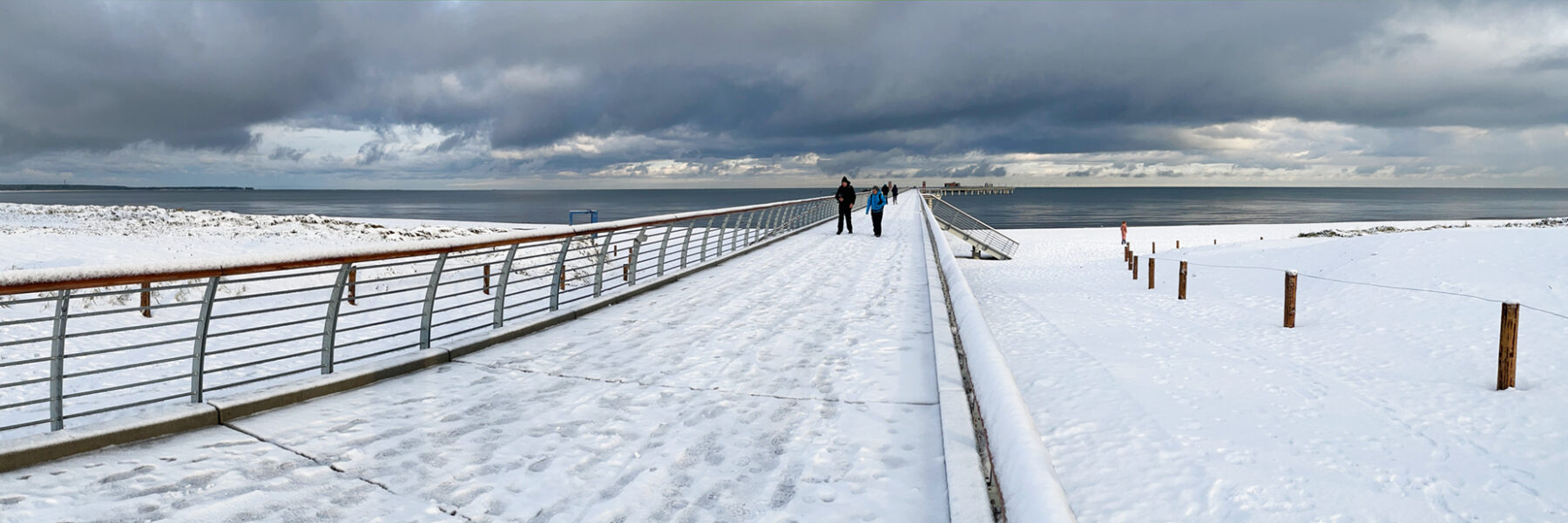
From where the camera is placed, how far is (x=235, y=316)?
29.5ft

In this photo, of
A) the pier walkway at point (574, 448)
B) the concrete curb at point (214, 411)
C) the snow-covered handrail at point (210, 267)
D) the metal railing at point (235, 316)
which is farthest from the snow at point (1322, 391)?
the snow-covered handrail at point (210, 267)

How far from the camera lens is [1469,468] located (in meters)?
7.62

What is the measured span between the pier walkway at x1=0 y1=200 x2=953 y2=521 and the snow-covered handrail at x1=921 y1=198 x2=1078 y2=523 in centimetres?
36

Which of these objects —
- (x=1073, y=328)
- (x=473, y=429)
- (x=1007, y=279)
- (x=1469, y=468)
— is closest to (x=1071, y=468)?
(x=1469, y=468)

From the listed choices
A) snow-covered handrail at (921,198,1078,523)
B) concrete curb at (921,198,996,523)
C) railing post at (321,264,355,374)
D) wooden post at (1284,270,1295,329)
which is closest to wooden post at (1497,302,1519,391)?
wooden post at (1284,270,1295,329)

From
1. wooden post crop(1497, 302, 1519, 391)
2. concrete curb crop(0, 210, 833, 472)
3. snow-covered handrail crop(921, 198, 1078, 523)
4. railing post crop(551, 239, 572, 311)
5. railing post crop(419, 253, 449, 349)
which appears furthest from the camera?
wooden post crop(1497, 302, 1519, 391)

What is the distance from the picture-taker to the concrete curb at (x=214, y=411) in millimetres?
3645

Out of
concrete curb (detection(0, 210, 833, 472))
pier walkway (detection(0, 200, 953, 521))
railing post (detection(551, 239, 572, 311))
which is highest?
railing post (detection(551, 239, 572, 311))

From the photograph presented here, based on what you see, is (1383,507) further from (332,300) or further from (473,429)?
(332,300)

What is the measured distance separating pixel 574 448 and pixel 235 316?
7155mm

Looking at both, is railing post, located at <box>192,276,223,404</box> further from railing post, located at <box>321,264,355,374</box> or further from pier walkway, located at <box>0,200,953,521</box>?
railing post, located at <box>321,264,355,374</box>

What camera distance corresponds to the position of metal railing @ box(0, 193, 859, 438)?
12.5 ft

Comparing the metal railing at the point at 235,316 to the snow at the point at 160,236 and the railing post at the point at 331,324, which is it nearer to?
the railing post at the point at 331,324

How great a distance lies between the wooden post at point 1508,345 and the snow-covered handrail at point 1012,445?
8.05 m
